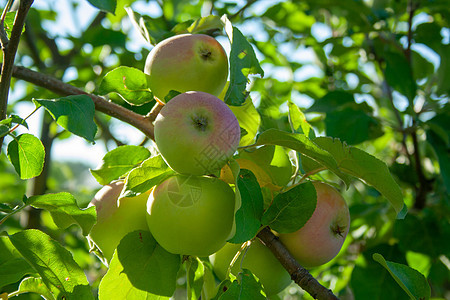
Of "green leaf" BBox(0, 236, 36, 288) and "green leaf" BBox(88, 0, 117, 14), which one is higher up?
"green leaf" BBox(88, 0, 117, 14)

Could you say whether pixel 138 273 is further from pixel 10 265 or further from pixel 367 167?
pixel 367 167

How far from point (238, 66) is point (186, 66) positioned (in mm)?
85

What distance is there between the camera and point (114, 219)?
75 centimetres

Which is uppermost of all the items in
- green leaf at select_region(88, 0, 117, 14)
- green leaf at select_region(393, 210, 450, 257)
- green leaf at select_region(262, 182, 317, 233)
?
green leaf at select_region(88, 0, 117, 14)

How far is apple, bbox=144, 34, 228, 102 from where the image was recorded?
739mm

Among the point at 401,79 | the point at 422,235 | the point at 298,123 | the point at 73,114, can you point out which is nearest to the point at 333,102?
the point at 401,79

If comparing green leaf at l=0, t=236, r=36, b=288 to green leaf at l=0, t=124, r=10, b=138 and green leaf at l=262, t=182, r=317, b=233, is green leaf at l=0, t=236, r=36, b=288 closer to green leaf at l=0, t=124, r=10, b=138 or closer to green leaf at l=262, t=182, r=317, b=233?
green leaf at l=0, t=124, r=10, b=138

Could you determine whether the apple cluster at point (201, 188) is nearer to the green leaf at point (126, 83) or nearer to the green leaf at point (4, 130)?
the green leaf at point (126, 83)

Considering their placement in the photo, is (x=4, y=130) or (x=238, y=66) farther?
(x=238, y=66)

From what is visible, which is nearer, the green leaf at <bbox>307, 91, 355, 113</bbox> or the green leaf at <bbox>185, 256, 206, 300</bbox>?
the green leaf at <bbox>185, 256, 206, 300</bbox>

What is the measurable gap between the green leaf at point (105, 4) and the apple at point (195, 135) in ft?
0.83

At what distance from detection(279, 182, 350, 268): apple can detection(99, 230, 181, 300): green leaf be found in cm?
20

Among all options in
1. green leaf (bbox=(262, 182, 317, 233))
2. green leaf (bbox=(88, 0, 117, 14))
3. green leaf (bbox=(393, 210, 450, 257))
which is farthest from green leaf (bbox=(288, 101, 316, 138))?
green leaf (bbox=(393, 210, 450, 257))

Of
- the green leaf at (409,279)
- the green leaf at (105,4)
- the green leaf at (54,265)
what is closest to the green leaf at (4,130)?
the green leaf at (54,265)
